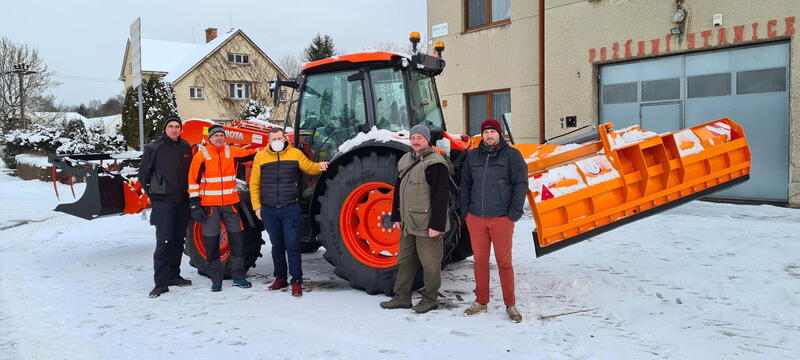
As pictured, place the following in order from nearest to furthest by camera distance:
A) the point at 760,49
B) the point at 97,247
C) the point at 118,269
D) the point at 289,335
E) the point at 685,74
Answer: the point at 289,335 → the point at 118,269 → the point at 97,247 → the point at 760,49 → the point at 685,74

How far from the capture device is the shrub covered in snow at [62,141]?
20778mm

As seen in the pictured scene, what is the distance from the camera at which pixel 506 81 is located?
38.3ft

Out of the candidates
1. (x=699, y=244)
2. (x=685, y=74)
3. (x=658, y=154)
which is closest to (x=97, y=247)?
(x=658, y=154)

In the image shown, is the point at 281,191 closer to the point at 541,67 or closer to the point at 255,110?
the point at 541,67

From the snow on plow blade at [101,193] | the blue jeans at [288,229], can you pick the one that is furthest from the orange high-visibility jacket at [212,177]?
the snow on plow blade at [101,193]

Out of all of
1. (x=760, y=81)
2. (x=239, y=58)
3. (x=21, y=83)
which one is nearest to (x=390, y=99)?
(x=760, y=81)

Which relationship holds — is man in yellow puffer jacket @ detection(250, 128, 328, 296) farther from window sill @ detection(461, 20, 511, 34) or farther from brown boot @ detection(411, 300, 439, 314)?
window sill @ detection(461, 20, 511, 34)

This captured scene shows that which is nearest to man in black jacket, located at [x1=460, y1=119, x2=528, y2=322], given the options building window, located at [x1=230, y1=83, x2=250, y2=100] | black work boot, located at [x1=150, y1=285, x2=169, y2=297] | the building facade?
black work boot, located at [x1=150, y1=285, x2=169, y2=297]

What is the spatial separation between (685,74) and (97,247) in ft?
30.8

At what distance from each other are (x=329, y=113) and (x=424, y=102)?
926mm

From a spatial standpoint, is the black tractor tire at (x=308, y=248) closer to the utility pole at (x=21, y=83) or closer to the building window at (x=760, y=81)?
the building window at (x=760, y=81)

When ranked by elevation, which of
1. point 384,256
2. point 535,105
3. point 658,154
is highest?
point 535,105

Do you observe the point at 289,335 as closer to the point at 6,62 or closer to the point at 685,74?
the point at 685,74

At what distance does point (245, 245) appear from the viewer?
217 inches
